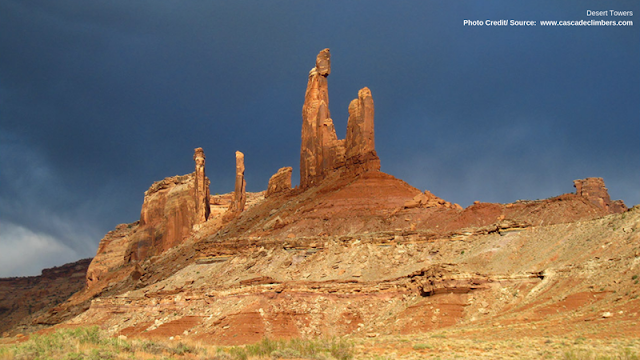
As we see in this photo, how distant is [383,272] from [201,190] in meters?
67.0

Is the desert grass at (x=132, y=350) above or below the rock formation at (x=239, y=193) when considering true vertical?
below

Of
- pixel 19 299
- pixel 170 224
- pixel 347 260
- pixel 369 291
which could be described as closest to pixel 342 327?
pixel 369 291

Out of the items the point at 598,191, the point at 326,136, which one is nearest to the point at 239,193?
the point at 326,136

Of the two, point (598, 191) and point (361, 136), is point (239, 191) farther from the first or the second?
point (598, 191)

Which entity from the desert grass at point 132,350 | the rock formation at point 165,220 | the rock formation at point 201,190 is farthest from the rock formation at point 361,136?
the desert grass at point 132,350

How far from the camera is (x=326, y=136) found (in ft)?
292

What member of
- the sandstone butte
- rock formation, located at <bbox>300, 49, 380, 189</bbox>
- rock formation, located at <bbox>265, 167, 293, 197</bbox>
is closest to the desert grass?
the sandstone butte

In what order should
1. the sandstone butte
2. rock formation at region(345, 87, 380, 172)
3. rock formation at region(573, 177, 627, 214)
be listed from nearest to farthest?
the sandstone butte
rock formation at region(345, 87, 380, 172)
rock formation at region(573, 177, 627, 214)

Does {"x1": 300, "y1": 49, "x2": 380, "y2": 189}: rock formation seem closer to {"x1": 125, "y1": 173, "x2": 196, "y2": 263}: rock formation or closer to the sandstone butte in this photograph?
the sandstone butte

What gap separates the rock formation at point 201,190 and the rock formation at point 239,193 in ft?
15.1

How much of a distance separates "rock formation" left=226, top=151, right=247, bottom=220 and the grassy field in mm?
73154

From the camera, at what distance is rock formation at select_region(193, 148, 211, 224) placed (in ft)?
330

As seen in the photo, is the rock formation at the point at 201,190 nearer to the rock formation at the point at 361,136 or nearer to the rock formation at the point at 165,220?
the rock formation at the point at 165,220

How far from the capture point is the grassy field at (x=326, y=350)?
670 inches
